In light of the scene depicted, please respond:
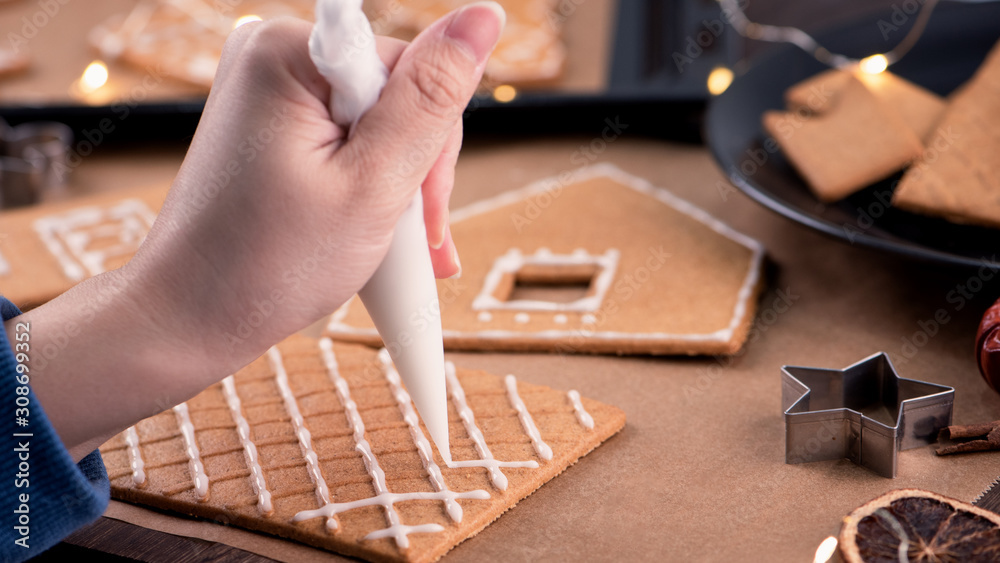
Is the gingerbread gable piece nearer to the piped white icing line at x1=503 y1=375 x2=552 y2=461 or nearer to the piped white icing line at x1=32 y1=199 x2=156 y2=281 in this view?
the piped white icing line at x1=503 y1=375 x2=552 y2=461

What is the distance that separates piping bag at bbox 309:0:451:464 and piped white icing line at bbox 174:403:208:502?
0.74 ft

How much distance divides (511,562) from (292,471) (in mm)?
246

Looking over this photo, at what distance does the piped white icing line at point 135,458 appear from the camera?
854 millimetres

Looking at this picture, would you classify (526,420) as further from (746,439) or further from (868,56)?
(868,56)

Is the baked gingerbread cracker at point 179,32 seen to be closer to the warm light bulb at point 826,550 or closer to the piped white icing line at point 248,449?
the piped white icing line at point 248,449

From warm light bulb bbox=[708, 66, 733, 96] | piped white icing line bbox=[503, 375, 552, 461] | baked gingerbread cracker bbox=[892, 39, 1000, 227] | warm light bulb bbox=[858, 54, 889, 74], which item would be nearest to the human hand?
piped white icing line bbox=[503, 375, 552, 461]

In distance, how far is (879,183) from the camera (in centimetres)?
126

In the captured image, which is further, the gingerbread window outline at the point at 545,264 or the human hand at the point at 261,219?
the gingerbread window outline at the point at 545,264

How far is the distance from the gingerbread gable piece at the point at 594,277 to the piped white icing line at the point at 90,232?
16.8 inches

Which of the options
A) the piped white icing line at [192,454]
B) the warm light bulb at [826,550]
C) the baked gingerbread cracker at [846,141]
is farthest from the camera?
the baked gingerbread cracker at [846,141]

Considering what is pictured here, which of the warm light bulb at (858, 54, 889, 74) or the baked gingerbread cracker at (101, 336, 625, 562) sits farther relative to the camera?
the warm light bulb at (858, 54, 889, 74)

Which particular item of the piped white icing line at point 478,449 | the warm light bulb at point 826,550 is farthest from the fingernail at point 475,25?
the warm light bulb at point 826,550

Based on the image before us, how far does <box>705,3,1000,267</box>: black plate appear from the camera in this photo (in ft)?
3.53

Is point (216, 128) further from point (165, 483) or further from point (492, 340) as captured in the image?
point (492, 340)
